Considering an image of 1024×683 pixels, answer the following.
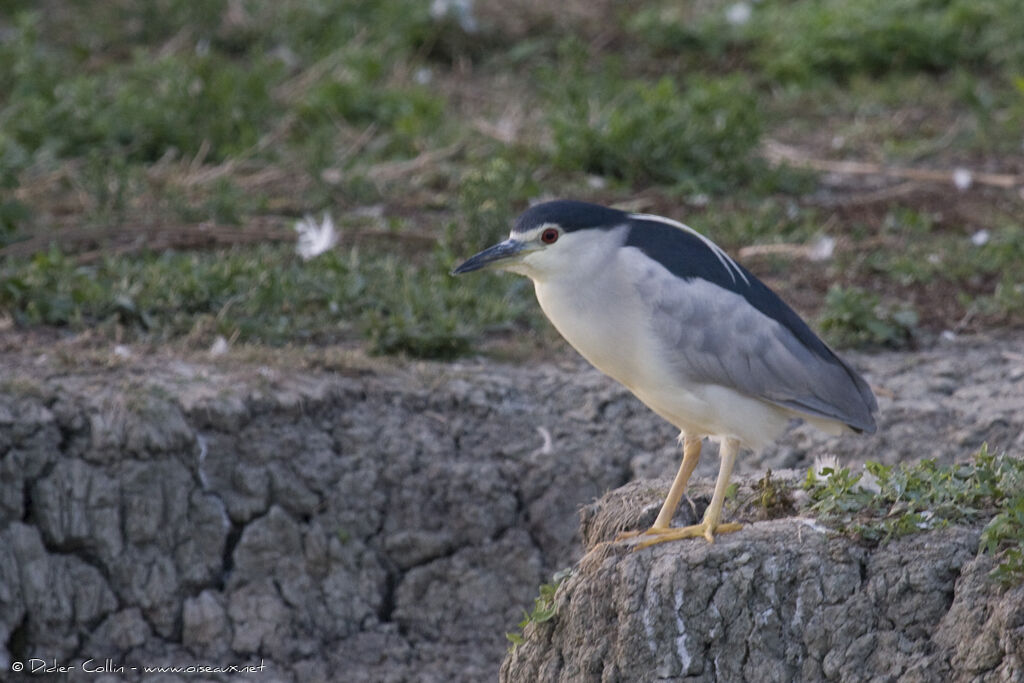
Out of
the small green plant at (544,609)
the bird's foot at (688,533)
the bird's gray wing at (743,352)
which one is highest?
the bird's gray wing at (743,352)

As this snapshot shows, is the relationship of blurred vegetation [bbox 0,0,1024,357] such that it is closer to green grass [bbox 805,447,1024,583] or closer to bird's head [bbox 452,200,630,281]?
bird's head [bbox 452,200,630,281]

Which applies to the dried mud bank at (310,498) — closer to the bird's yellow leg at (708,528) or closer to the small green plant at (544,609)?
the small green plant at (544,609)

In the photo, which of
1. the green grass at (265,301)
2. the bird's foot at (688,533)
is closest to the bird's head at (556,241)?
the bird's foot at (688,533)

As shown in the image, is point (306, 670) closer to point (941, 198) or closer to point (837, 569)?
point (837, 569)

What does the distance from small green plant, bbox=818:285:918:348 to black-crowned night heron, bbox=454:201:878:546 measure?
189 centimetres

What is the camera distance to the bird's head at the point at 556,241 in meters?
3.88

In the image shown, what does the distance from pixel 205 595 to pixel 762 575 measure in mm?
2167

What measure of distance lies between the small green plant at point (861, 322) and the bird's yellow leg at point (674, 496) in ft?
6.77

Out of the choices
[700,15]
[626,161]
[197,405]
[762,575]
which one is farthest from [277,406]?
[700,15]

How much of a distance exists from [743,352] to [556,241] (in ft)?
2.00

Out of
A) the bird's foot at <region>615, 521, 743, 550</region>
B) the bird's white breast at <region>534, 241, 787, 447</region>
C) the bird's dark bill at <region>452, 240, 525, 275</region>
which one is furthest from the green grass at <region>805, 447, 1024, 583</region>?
the bird's dark bill at <region>452, 240, 525, 275</region>

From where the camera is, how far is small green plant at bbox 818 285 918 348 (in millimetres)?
5902

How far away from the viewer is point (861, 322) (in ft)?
19.4

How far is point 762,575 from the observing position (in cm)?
354
